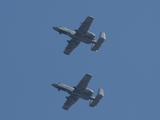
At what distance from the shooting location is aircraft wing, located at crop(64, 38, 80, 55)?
192 m

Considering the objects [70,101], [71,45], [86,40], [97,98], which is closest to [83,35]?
[86,40]

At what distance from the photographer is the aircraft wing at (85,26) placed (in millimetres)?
183625

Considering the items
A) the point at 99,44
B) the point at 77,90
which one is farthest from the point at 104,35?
the point at 77,90

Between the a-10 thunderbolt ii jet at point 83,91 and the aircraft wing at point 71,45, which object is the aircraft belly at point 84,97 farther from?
the aircraft wing at point 71,45

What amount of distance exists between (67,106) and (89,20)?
21.0 m

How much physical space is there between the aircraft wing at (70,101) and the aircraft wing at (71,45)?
42.3ft

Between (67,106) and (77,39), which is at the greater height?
(77,39)

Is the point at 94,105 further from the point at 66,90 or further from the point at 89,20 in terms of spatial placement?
the point at 89,20

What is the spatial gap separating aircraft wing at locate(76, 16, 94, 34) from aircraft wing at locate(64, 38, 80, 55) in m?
4.26

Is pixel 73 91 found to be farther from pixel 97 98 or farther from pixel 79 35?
pixel 79 35

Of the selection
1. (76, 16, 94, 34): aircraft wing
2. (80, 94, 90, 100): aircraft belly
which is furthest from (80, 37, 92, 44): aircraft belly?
(80, 94, 90, 100): aircraft belly

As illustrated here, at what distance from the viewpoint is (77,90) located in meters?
185

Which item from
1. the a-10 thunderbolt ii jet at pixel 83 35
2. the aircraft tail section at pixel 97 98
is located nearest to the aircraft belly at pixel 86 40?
the a-10 thunderbolt ii jet at pixel 83 35

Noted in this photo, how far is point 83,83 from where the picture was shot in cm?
18325
